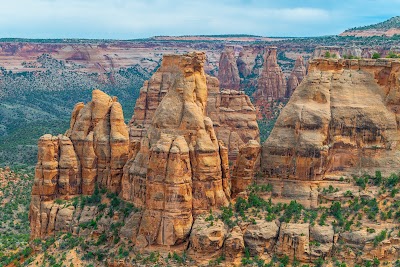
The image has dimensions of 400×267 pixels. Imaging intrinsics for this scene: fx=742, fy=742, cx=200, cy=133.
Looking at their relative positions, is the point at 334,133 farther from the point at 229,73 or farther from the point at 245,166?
the point at 229,73

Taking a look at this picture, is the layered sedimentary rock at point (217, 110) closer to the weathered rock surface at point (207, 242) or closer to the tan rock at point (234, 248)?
the weathered rock surface at point (207, 242)

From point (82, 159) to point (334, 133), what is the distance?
21743 millimetres

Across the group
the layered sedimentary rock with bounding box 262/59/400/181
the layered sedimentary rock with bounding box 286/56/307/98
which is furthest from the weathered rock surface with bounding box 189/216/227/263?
the layered sedimentary rock with bounding box 286/56/307/98

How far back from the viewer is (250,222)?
5588cm

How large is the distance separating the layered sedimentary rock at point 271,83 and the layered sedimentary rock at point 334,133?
95.5 m

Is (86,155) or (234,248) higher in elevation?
(86,155)

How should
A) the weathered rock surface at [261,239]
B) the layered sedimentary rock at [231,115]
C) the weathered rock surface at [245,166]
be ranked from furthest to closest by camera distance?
the layered sedimentary rock at [231,115], the weathered rock surface at [245,166], the weathered rock surface at [261,239]

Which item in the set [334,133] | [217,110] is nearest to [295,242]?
[334,133]

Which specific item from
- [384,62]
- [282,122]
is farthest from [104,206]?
[384,62]

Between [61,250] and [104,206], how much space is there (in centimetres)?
506

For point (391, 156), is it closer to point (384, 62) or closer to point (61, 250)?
point (384, 62)

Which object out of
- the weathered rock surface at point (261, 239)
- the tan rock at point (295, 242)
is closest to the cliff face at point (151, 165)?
the weathered rock surface at point (261, 239)

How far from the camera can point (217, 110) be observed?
297ft

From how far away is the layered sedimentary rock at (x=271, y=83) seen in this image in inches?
6122
